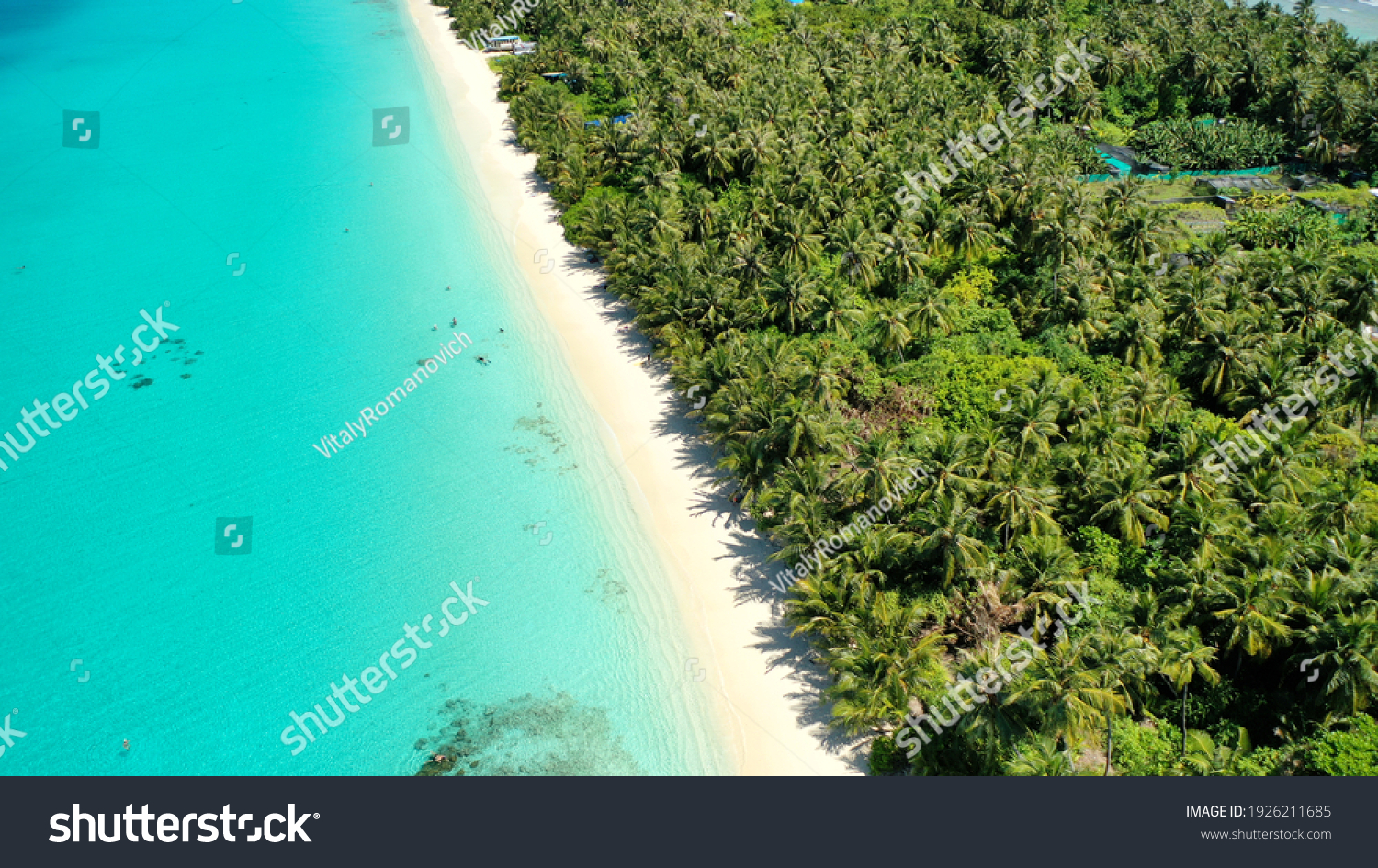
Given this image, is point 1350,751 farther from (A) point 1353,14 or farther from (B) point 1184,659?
(A) point 1353,14

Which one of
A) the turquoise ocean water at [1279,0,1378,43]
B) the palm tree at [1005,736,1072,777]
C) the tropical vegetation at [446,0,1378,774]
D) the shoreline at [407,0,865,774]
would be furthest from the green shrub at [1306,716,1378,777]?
the turquoise ocean water at [1279,0,1378,43]

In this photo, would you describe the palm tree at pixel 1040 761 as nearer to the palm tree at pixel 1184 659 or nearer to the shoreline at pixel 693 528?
the palm tree at pixel 1184 659

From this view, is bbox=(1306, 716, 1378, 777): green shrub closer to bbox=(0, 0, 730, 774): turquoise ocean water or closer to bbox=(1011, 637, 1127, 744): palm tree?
bbox=(1011, 637, 1127, 744): palm tree

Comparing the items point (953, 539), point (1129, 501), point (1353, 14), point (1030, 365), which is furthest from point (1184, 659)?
point (1353, 14)

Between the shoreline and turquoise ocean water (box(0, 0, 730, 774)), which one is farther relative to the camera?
turquoise ocean water (box(0, 0, 730, 774))

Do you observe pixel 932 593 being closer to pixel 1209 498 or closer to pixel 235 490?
pixel 1209 498

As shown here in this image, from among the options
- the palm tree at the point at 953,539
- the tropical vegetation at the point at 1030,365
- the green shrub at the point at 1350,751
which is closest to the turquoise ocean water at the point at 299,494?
the tropical vegetation at the point at 1030,365
